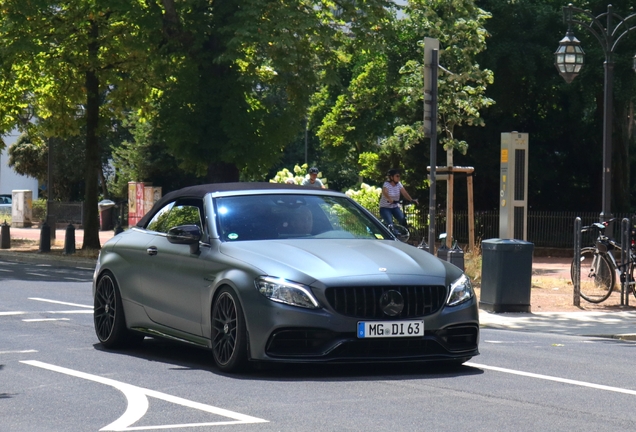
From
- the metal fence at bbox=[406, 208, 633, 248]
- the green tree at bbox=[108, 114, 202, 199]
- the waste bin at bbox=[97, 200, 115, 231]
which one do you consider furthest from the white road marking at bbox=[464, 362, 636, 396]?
the green tree at bbox=[108, 114, 202, 199]

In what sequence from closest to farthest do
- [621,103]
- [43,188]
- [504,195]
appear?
1. [504,195]
2. [621,103]
3. [43,188]

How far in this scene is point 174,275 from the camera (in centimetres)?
1013

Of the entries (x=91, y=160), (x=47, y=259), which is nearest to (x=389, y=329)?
(x=47, y=259)

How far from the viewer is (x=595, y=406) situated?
7957 millimetres

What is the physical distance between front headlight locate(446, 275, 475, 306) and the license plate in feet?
1.19

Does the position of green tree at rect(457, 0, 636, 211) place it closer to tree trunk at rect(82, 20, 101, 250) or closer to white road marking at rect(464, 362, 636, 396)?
tree trunk at rect(82, 20, 101, 250)

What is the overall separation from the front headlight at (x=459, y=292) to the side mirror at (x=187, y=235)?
2.15m

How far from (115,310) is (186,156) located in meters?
17.8

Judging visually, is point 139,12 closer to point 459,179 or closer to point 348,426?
point 459,179

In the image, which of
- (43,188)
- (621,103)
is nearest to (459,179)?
(621,103)

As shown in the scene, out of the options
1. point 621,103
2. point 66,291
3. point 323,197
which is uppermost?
point 621,103

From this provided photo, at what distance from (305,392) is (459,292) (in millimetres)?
1626

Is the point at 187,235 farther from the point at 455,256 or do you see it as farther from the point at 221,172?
the point at 221,172

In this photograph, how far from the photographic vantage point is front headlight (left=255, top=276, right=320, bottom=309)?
8734mm
